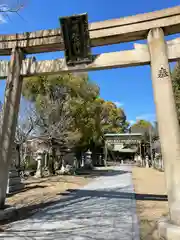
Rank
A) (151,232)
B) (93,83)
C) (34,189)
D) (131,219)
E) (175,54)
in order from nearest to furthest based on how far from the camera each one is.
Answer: (151,232) → (175,54) → (131,219) → (34,189) → (93,83)

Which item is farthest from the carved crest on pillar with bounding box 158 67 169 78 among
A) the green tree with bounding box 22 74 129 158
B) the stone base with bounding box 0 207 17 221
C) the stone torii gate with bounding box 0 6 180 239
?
the green tree with bounding box 22 74 129 158

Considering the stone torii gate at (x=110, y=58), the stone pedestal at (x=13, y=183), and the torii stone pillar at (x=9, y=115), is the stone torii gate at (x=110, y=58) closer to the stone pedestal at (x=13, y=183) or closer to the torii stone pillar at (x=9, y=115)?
the torii stone pillar at (x=9, y=115)

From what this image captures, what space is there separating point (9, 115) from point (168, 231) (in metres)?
4.75

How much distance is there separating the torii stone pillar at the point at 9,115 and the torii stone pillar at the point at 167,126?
3.81m

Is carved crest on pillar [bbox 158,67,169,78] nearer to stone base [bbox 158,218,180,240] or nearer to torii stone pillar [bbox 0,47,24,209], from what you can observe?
stone base [bbox 158,218,180,240]

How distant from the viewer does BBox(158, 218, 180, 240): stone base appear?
3764 mm

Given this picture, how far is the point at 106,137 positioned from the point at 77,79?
19.3m

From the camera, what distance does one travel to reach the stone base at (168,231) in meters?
3.76

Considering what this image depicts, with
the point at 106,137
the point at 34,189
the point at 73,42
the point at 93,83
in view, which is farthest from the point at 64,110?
the point at 106,137

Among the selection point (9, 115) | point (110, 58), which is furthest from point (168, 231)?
point (9, 115)

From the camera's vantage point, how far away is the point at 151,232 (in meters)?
4.48

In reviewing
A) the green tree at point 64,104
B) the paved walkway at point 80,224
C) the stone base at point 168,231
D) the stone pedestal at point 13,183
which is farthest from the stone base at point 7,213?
the green tree at point 64,104

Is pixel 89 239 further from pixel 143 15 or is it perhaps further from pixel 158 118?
pixel 143 15

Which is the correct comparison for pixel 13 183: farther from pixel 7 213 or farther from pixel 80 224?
pixel 80 224
